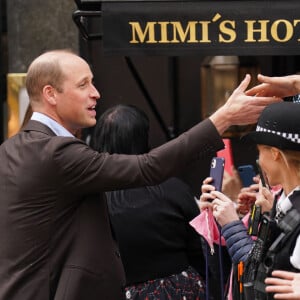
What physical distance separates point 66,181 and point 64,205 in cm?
12

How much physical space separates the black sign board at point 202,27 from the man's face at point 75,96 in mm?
867

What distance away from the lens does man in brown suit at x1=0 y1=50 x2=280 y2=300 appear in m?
3.71

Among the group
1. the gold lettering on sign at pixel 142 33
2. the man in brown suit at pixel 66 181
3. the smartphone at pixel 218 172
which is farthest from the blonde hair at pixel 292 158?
the gold lettering on sign at pixel 142 33

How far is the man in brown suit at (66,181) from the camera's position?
Result: 3707mm

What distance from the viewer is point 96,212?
387 cm

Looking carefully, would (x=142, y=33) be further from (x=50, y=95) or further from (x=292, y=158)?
(x=292, y=158)

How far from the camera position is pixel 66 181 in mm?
3723

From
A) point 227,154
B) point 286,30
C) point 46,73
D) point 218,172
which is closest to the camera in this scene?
point 46,73

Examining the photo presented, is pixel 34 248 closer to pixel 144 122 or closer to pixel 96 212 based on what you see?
pixel 96 212

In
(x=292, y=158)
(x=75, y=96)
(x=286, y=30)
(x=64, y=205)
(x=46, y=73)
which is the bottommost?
(x=64, y=205)

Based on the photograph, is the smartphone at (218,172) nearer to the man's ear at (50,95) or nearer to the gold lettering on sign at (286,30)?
the gold lettering on sign at (286,30)

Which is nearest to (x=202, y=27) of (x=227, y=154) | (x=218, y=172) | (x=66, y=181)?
(x=227, y=154)

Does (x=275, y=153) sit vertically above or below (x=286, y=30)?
below

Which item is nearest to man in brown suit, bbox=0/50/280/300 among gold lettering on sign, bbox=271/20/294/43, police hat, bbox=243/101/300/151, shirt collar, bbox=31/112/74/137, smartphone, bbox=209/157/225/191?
shirt collar, bbox=31/112/74/137
